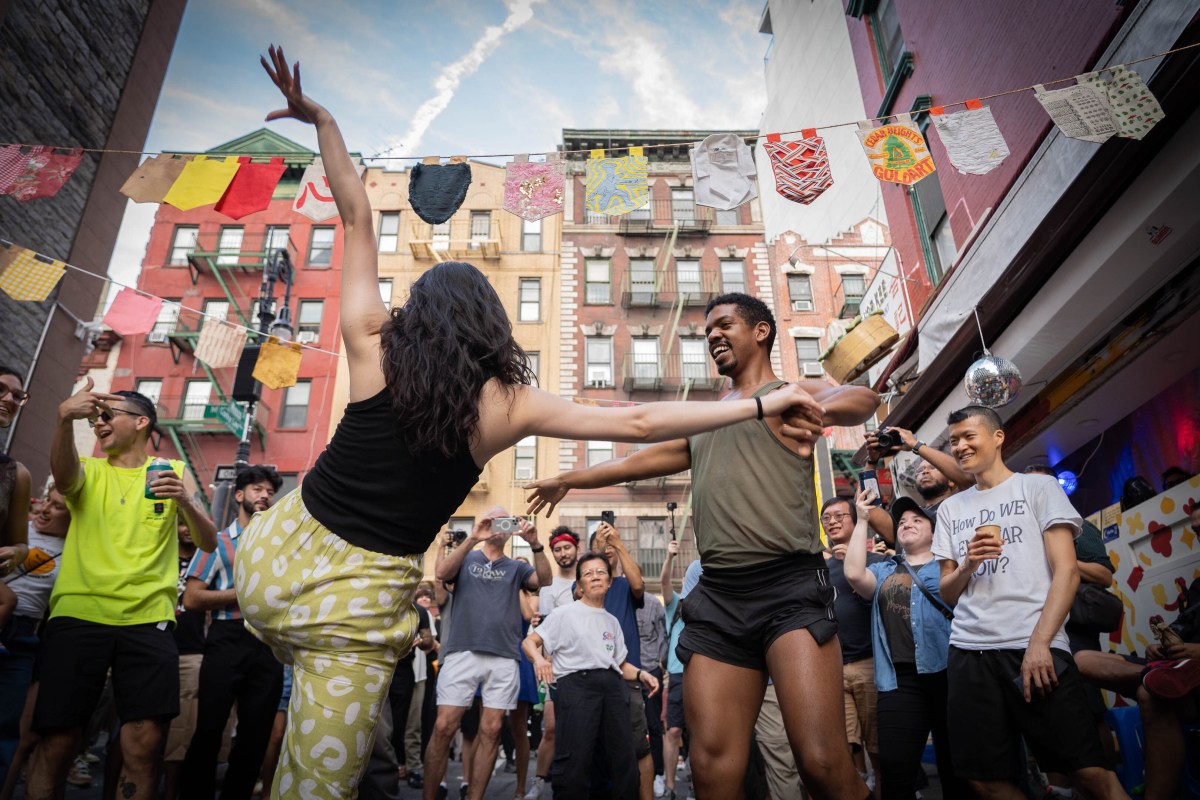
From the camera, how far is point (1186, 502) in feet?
21.1

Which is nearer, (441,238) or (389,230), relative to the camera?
(441,238)

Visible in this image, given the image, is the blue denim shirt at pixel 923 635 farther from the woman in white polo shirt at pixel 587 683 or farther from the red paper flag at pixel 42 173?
the red paper flag at pixel 42 173

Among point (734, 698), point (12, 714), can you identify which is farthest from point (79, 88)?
point (734, 698)

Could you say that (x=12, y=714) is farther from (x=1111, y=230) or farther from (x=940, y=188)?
(x=940, y=188)

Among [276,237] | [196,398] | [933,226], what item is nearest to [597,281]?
[276,237]

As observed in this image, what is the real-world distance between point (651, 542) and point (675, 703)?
16.3 m

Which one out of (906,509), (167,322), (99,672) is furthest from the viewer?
(167,322)

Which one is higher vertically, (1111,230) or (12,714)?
(1111,230)

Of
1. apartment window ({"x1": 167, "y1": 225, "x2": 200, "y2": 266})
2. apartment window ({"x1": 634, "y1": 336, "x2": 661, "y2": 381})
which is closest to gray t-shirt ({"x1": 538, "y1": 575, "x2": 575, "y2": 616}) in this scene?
apartment window ({"x1": 634, "y1": 336, "x2": 661, "y2": 381})

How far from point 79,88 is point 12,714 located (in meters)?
9.44

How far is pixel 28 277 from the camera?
803cm

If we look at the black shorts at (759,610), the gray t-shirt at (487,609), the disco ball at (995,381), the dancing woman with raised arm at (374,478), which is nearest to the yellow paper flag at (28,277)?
the gray t-shirt at (487,609)

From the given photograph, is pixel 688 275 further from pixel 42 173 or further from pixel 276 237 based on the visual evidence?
pixel 42 173

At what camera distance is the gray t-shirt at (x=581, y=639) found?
17.7 feet
